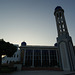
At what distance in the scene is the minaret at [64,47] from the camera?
21.3 m

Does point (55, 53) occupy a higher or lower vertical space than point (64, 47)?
lower

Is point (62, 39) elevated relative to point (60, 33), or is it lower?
lower

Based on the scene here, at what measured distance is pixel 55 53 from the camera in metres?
30.7

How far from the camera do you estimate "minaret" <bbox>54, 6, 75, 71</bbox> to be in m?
21.3

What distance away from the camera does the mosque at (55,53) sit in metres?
22.6

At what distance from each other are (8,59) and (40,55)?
837 inches

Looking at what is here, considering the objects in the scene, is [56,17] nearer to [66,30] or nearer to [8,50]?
[66,30]

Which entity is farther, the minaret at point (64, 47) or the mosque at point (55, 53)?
the mosque at point (55, 53)

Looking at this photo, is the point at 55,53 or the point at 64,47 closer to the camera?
the point at 64,47

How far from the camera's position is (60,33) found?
2638cm

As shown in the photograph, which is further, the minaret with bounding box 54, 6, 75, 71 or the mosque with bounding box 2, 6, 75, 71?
the mosque with bounding box 2, 6, 75, 71

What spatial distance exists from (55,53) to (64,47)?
8.23 meters

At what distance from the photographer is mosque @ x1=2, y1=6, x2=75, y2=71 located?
74.2 ft

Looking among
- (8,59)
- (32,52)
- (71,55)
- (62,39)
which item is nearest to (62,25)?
(62,39)
